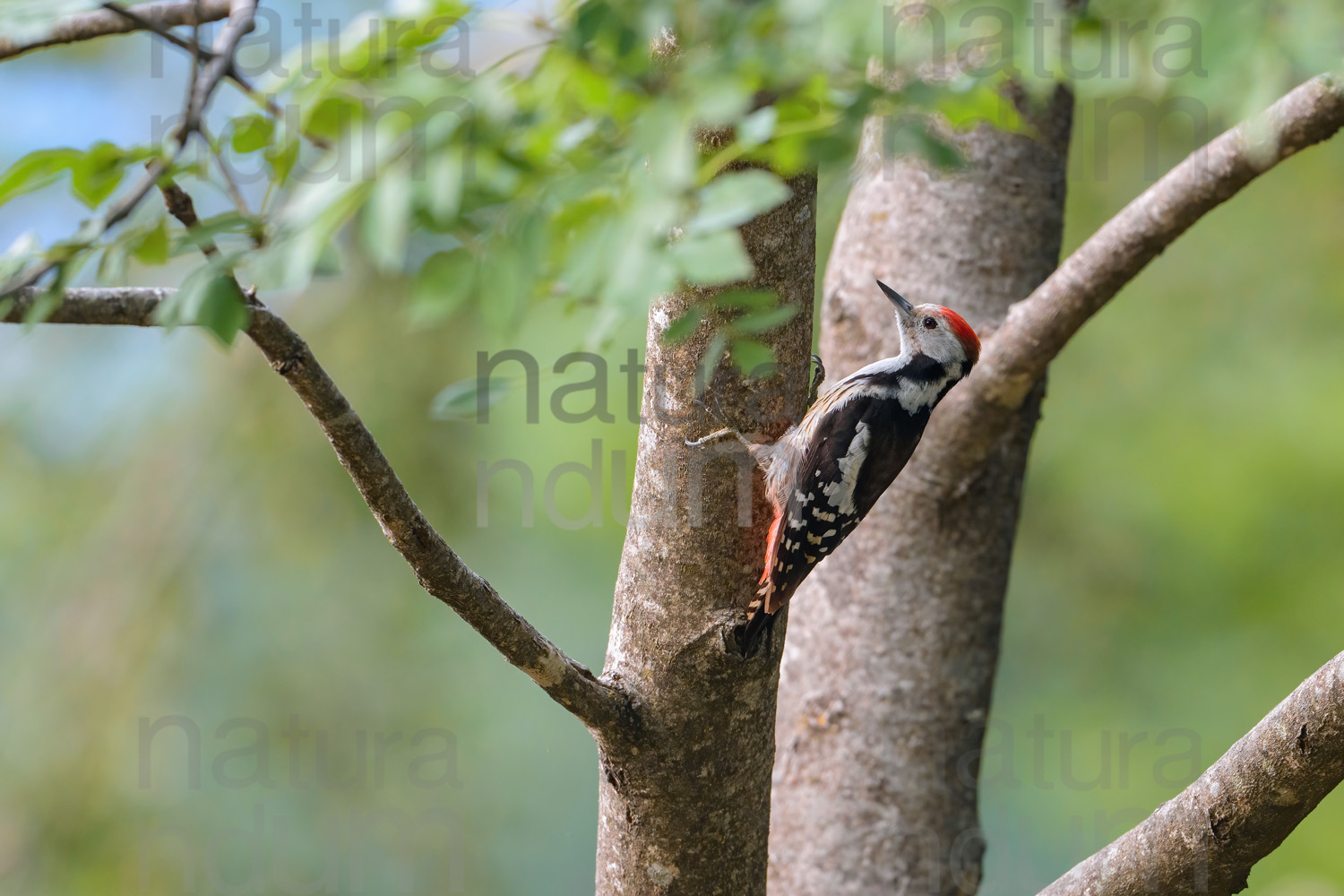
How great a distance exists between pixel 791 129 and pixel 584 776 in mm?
4779

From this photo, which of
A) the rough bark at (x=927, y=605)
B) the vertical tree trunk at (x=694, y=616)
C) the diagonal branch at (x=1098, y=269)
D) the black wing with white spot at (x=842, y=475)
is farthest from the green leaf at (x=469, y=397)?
the rough bark at (x=927, y=605)

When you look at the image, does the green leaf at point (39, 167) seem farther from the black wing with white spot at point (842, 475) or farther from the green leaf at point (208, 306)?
the black wing with white spot at point (842, 475)

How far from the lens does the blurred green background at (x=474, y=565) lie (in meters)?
4.29

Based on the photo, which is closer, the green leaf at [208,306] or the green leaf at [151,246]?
the green leaf at [208,306]

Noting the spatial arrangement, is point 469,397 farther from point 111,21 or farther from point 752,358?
point 111,21

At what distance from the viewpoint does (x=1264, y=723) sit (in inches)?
57.9

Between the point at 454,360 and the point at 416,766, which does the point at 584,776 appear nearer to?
the point at 416,766

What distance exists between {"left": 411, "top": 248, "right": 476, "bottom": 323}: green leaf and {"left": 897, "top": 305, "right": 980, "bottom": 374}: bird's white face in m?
1.88

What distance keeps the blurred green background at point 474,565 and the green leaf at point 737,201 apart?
3070 millimetres

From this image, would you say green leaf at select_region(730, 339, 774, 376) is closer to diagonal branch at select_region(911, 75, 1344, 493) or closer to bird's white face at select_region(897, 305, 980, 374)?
diagonal branch at select_region(911, 75, 1344, 493)

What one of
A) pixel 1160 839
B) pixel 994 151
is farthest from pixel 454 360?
pixel 1160 839

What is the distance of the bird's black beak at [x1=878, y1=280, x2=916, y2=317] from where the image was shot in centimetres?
262

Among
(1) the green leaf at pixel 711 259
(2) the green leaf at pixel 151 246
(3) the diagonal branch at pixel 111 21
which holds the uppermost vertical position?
(3) the diagonal branch at pixel 111 21

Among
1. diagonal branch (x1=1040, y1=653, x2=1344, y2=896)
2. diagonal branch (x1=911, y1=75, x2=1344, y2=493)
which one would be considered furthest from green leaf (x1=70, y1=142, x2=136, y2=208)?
diagonal branch (x1=911, y1=75, x2=1344, y2=493)
